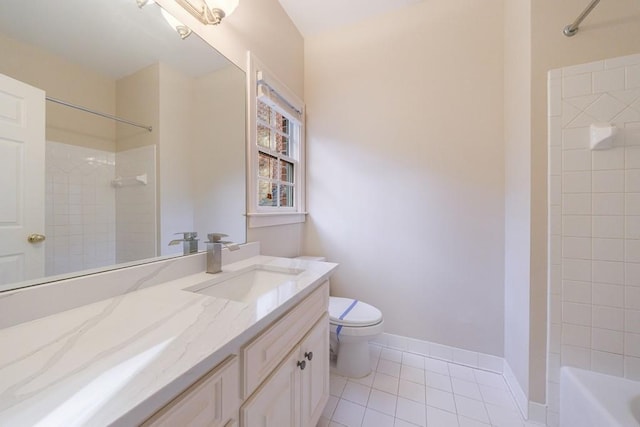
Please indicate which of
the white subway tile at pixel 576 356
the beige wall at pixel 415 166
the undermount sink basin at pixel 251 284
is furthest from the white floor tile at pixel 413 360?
the undermount sink basin at pixel 251 284

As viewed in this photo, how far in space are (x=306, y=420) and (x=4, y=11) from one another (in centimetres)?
162

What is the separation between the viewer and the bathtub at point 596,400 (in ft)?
2.90

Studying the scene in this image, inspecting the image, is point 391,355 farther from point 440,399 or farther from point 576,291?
point 576,291

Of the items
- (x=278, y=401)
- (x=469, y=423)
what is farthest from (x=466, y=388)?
(x=278, y=401)

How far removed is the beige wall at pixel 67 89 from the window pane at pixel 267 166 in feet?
2.80

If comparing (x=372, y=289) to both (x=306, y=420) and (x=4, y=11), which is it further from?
(x=4, y=11)

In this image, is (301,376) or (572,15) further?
(572,15)

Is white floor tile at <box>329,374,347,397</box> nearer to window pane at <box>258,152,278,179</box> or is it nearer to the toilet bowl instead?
the toilet bowl

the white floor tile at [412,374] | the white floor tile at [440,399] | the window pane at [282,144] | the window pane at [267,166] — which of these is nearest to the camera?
the white floor tile at [440,399]

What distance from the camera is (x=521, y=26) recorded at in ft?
4.28

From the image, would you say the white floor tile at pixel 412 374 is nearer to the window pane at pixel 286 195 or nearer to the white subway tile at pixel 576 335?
the white subway tile at pixel 576 335

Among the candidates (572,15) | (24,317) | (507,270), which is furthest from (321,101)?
(24,317)

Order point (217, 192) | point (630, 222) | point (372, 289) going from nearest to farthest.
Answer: point (630, 222) → point (217, 192) → point (372, 289)

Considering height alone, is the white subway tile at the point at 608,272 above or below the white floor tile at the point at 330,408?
above
